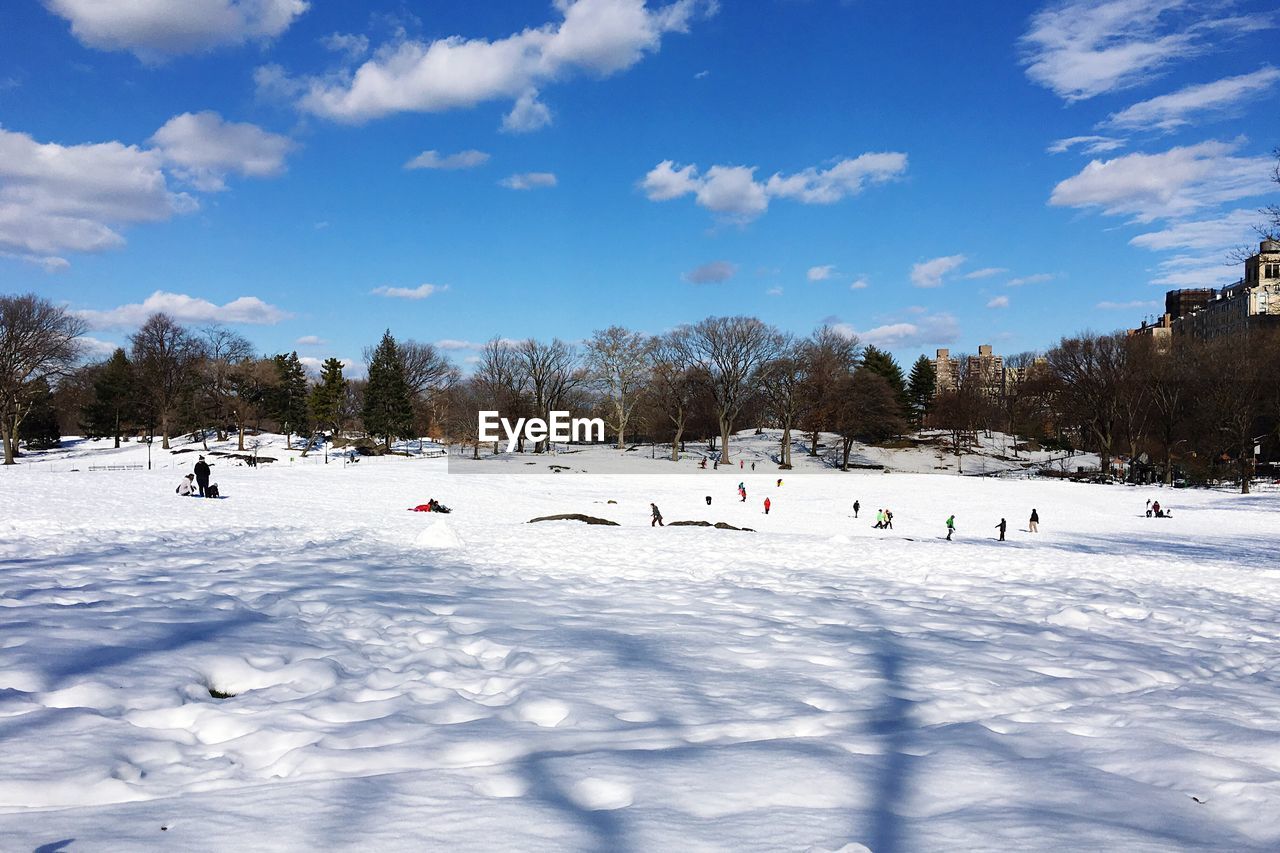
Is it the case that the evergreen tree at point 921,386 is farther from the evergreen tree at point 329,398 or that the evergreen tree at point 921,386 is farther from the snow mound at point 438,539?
the snow mound at point 438,539

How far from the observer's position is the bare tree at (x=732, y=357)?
73.1 meters

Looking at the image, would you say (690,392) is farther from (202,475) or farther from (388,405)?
(202,475)

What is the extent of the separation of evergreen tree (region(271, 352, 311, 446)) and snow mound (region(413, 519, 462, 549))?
67199 mm

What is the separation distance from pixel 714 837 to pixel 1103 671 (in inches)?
205

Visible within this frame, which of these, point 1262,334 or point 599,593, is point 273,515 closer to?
point 599,593

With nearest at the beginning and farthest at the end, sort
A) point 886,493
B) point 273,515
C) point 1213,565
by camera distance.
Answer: point 1213,565 < point 273,515 < point 886,493

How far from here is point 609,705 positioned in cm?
501

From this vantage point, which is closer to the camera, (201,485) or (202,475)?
(202,475)

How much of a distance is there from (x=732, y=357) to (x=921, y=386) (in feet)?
142

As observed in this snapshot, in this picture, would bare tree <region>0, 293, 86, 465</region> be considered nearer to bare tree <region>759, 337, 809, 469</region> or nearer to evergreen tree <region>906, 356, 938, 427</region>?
bare tree <region>759, 337, 809, 469</region>

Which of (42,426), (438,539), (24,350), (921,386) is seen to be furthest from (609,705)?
(921,386)

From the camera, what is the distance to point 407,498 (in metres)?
35.4

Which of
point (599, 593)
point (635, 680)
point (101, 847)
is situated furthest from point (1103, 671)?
point (101, 847)

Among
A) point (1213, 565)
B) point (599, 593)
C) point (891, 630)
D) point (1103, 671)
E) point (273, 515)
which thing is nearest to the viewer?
point (1103, 671)
